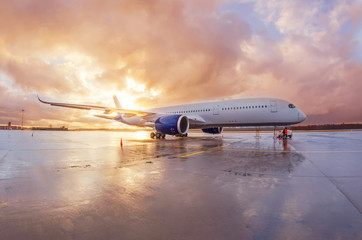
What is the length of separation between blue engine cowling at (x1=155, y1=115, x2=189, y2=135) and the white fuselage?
2.60m

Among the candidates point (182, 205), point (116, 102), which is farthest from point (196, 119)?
point (182, 205)

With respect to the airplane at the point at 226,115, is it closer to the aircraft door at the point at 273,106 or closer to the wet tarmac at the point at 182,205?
the aircraft door at the point at 273,106

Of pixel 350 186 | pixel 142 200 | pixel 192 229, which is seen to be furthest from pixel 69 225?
pixel 350 186

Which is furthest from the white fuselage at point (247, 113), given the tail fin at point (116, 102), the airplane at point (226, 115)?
the tail fin at point (116, 102)

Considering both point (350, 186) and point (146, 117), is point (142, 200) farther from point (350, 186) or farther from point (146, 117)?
point (146, 117)

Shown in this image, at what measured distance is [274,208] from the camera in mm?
2879

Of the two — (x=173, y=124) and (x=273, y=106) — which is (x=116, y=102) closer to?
(x=173, y=124)

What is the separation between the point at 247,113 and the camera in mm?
18031

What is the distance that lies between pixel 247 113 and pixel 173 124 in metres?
6.89

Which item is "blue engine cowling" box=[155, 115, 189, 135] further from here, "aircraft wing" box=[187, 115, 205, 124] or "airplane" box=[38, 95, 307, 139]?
"aircraft wing" box=[187, 115, 205, 124]

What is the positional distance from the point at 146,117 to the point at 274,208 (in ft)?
61.7

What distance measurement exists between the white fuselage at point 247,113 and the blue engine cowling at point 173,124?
2.60 metres

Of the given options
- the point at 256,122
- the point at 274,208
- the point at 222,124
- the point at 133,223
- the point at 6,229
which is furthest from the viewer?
the point at 222,124

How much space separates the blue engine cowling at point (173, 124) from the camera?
16.5 metres
